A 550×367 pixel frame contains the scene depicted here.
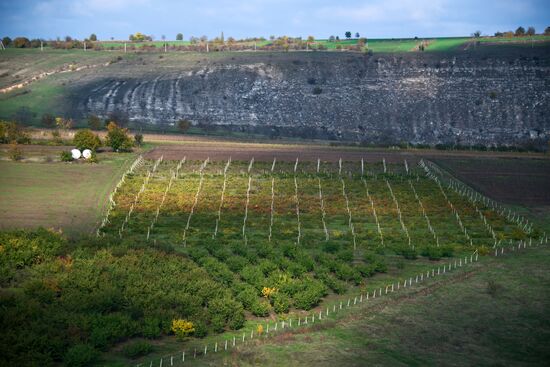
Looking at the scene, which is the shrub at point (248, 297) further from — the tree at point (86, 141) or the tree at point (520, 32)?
the tree at point (520, 32)

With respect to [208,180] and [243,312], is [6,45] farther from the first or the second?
[243,312]

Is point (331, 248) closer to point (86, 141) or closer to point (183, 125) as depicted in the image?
point (86, 141)

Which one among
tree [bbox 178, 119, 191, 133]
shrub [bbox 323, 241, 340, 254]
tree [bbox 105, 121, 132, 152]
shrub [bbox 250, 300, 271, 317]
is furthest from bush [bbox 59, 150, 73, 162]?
shrub [bbox 250, 300, 271, 317]

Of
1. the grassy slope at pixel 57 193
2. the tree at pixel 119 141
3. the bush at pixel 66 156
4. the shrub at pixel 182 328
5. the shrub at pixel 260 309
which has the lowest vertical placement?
the shrub at pixel 260 309

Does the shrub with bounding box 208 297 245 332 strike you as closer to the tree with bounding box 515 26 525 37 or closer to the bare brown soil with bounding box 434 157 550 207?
the bare brown soil with bounding box 434 157 550 207

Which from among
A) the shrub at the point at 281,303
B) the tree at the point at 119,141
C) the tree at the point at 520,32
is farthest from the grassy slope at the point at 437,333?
the tree at the point at 520,32

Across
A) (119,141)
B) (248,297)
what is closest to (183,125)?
(119,141)
